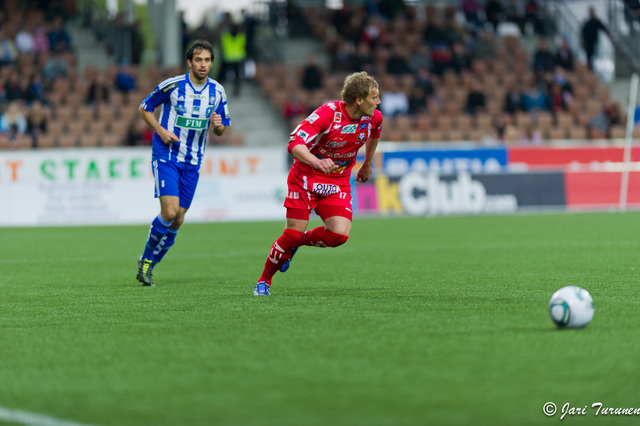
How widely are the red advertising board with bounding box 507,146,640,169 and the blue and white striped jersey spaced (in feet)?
53.4

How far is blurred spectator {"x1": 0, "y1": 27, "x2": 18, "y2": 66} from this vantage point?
2533cm

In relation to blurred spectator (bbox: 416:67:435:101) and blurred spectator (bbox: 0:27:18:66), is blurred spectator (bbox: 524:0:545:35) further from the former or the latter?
blurred spectator (bbox: 0:27:18:66)

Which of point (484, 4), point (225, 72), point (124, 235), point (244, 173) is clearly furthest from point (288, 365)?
point (484, 4)

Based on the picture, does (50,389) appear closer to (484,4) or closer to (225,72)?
(225,72)

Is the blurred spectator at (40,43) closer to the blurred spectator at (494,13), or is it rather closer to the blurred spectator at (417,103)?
the blurred spectator at (417,103)

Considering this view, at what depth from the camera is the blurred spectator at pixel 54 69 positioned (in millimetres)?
25234

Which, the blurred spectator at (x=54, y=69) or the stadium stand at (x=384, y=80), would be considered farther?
the blurred spectator at (x=54, y=69)

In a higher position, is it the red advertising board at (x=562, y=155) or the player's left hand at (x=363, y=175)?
the player's left hand at (x=363, y=175)

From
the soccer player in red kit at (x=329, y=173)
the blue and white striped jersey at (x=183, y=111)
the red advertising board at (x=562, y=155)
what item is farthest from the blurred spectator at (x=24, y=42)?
the soccer player in red kit at (x=329, y=173)

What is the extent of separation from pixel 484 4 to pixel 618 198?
11.8m

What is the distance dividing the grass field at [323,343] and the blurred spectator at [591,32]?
794 inches

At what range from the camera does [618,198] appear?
23.7 metres

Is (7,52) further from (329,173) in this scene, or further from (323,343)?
(323,343)

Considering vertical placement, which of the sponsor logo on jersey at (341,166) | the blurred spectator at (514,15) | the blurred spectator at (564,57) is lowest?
the sponsor logo on jersey at (341,166)
